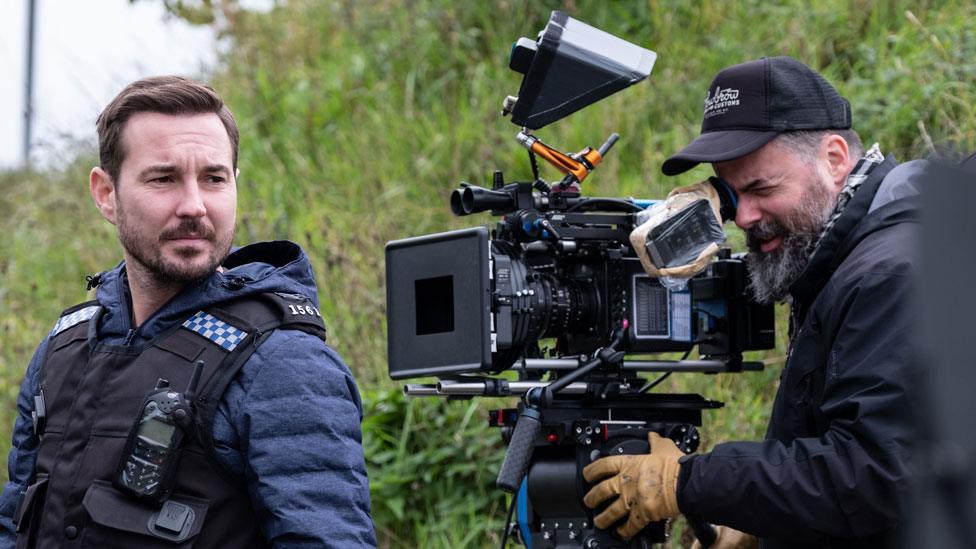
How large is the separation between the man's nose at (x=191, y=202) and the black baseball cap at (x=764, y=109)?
4.62 feet

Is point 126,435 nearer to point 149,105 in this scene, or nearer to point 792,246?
point 149,105

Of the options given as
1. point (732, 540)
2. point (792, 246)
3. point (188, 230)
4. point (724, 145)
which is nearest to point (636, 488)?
point (732, 540)

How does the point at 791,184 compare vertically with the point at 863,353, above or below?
above

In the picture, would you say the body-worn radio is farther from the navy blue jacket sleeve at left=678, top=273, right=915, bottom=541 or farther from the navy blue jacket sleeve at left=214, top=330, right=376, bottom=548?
the navy blue jacket sleeve at left=678, top=273, right=915, bottom=541

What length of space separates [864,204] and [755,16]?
13.4ft

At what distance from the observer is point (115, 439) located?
2.34 metres

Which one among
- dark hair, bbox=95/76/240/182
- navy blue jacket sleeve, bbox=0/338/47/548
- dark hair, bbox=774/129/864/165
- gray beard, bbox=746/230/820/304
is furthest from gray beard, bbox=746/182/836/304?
navy blue jacket sleeve, bbox=0/338/47/548

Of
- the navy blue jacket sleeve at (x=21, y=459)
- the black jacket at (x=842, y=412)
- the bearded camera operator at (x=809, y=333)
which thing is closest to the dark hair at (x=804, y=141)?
the bearded camera operator at (x=809, y=333)

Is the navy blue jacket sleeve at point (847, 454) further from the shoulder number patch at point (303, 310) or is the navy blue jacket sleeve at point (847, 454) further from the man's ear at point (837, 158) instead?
the shoulder number patch at point (303, 310)

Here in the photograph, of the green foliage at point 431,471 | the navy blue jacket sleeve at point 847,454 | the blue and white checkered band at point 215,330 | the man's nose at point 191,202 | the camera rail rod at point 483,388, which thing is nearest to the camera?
the blue and white checkered band at point 215,330

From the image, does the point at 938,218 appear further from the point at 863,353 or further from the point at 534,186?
the point at 534,186

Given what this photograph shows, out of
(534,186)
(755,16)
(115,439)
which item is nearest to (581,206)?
(534,186)

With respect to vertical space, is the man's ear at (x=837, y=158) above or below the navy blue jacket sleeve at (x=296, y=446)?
above

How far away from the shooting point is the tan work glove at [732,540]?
3375 mm
